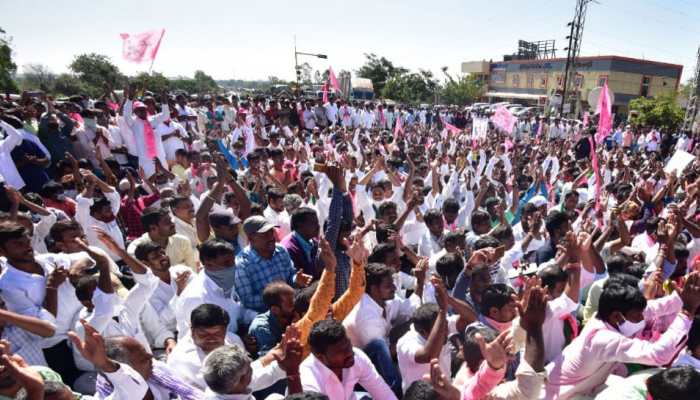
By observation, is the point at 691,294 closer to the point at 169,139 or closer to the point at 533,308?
the point at 533,308

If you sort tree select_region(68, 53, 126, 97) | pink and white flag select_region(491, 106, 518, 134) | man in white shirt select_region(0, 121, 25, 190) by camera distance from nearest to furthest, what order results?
man in white shirt select_region(0, 121, 25, 190) < pink and white flag select_region(491, 106, 518, 134) < tree select_region(68, 53, 126, 97)

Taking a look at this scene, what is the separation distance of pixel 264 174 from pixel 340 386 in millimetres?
4392

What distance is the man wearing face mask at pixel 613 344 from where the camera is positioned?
2.12 m

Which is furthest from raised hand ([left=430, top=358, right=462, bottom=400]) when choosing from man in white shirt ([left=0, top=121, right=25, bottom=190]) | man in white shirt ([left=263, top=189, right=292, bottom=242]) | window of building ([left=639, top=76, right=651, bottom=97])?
window of building ([left=639, top=76, right=651, bottom=97])

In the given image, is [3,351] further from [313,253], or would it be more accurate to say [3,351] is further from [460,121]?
[460,121]

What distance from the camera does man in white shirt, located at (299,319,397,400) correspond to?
2.14 metres

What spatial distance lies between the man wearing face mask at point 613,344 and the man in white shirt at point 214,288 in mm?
1934

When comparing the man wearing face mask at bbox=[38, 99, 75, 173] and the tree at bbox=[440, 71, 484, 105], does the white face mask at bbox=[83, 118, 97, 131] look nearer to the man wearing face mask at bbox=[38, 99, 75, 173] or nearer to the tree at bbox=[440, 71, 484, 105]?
the man wearing face mask at bbox=[38, 99, 75, 173]

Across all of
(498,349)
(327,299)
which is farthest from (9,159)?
(498,349)

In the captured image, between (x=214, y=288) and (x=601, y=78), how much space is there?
41.1m

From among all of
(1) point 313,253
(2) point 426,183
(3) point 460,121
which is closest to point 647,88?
(3) point 460,121

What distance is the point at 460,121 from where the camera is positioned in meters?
20.5

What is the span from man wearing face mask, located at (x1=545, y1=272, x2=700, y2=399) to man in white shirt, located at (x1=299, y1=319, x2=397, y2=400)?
0.98m

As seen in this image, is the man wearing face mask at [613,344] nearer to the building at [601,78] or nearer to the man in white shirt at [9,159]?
the man in white shirt at [9,159]
